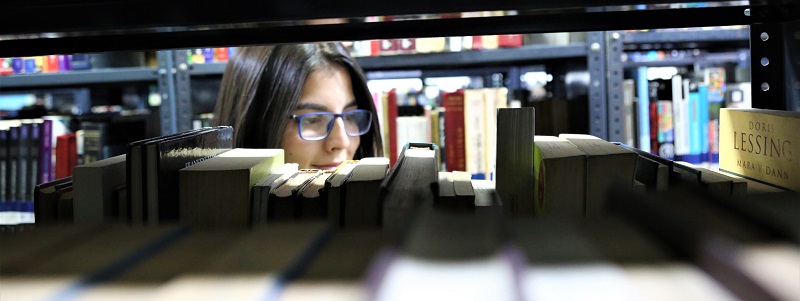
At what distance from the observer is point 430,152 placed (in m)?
0.71

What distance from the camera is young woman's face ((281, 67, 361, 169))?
1589 mm

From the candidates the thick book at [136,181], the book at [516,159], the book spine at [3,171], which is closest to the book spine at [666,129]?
the book at [516,159]

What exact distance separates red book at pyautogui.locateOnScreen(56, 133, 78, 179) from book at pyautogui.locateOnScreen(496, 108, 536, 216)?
213 cm

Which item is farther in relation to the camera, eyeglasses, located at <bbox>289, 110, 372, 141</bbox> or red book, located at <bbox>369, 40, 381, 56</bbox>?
red book, located at <bbox>369, 40, 381, 56</bbox>

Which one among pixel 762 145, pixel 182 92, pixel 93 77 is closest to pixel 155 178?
pixel 762 145

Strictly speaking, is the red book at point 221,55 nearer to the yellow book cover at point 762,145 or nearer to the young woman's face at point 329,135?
the young woman's face at point 329,135

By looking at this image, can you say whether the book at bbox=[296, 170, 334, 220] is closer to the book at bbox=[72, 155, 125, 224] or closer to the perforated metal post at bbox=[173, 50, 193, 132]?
the book at bbox=[72, 155, 125, 224]

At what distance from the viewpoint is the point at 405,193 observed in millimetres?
487

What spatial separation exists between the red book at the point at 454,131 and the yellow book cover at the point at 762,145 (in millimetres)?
1335

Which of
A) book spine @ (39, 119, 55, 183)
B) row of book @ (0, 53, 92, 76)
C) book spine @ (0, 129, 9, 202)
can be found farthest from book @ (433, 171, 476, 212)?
book spine @ (0, 129, 9, 202)

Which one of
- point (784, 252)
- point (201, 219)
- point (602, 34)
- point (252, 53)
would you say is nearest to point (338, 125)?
point (252, 53)

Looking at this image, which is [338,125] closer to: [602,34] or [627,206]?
[602,34]

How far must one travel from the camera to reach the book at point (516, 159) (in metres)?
0.59

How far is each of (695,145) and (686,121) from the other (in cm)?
9
